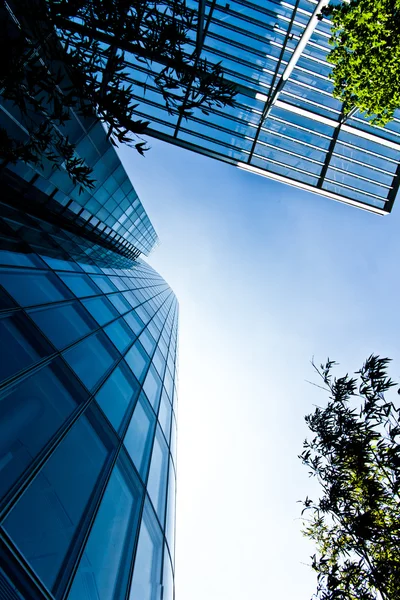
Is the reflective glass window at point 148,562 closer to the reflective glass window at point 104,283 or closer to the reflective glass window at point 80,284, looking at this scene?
the reflective glass window at point 80,284

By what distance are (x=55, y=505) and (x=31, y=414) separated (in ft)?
3.79

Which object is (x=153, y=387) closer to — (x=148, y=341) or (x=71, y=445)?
(x=148, y=341)

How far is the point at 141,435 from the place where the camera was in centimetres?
723

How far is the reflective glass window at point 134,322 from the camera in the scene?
36.8ft

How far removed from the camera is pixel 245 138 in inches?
610

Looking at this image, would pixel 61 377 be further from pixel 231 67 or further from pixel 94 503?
pixel 231 67

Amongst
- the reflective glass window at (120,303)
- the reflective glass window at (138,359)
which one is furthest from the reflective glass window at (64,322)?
the reflective glass window at (120,303)

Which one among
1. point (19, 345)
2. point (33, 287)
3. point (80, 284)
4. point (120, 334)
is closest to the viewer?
point (19, 345)

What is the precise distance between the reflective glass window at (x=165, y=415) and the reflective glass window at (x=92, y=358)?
273 centimetres

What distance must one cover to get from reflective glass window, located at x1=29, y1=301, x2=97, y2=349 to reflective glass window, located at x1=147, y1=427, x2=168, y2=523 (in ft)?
11.1

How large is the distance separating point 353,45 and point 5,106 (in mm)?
11469

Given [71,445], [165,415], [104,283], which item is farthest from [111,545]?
[104,283]

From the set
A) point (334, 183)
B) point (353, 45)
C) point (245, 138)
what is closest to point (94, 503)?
point (353, 45)

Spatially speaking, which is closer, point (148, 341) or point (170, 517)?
point (170, 517)
